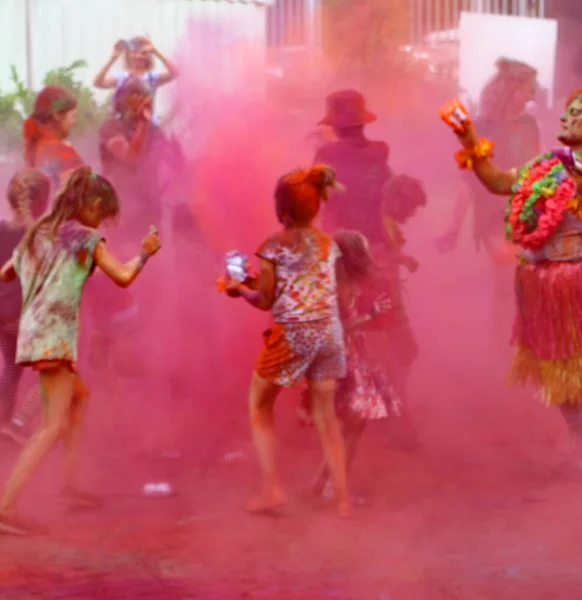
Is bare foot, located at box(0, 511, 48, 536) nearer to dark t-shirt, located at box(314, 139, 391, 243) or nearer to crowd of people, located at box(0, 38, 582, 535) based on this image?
crowd of people, located at box(0, 38, 582, 535)

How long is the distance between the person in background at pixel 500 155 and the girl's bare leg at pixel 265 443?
9.43 feet

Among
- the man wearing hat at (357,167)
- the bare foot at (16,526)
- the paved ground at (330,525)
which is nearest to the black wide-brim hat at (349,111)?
the man wearing hat at (357,167)

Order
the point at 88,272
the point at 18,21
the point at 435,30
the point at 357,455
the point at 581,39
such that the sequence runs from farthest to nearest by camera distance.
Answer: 1. the point at 581,39
2. the point at 435,30
3. the point at 18,21
4. the point at 357,455
5. the point at 88,272

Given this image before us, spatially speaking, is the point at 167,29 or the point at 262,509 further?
the point at 167,29

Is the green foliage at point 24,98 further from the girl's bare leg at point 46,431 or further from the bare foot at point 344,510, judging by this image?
the bare foot at point 344,510

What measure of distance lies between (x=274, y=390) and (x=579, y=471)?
1.57 metres

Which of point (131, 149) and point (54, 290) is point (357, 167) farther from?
point (54, 290)

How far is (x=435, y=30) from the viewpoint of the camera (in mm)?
6902

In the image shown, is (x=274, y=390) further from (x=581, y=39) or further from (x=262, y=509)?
(x=581, y=39)

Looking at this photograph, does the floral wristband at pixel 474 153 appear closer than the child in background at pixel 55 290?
No

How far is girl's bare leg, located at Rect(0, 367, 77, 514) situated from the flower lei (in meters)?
2.03

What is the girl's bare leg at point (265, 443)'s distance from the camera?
4516 millimetres

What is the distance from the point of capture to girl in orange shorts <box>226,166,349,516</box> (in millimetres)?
4465

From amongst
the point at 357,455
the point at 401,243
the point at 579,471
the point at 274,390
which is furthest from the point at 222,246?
the point at 579,471
